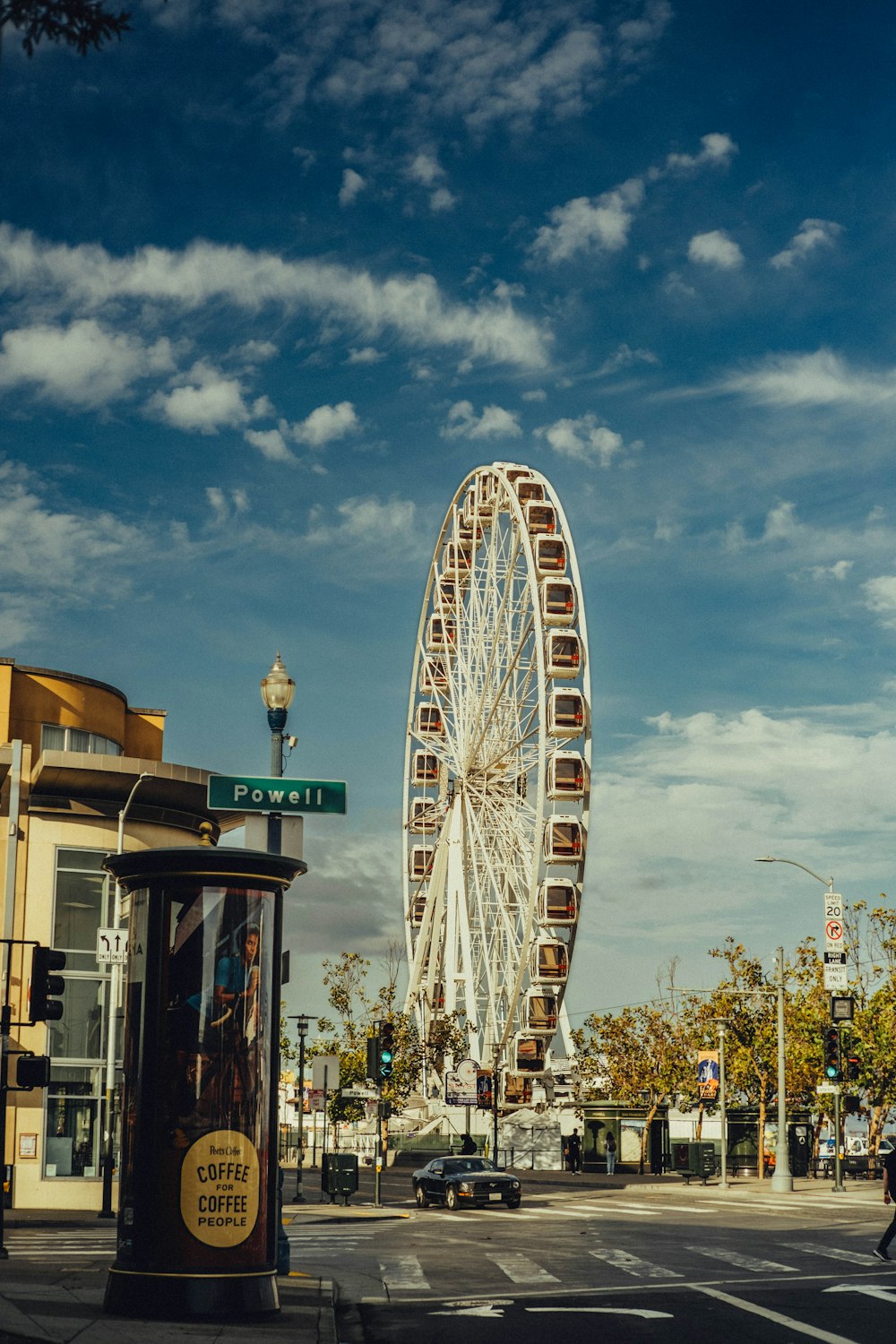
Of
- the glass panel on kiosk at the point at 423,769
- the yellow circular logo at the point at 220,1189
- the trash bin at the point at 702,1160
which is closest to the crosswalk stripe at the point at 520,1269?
the yellow circular logo at the point at 220,1189

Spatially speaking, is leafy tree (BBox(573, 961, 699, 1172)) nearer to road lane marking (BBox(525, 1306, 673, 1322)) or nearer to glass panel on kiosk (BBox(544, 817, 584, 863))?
glass panel on kiosk (BBox(544, 817, 584, 863))

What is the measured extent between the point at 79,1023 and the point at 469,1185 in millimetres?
13224

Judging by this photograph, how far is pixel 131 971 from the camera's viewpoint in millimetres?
16250

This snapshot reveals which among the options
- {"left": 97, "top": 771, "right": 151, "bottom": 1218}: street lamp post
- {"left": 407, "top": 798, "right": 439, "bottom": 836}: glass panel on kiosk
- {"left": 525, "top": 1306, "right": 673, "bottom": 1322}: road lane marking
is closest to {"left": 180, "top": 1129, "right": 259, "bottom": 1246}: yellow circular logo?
{"left": 525, "top": 1306, "right": 673, "bottom": 1322}: road lane marking

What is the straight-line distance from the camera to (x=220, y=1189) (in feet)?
51.5

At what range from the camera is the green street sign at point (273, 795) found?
1883 cm

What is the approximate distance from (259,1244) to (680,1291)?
5578 mm

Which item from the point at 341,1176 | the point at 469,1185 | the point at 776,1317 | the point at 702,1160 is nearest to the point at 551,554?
the point at 702,1160

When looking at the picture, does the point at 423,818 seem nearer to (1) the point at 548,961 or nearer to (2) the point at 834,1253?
(1) the point at 548,961

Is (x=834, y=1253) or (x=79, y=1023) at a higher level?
(x=79, y=1023)

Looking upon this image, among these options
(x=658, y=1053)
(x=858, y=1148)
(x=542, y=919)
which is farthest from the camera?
(x=858, y=1148)

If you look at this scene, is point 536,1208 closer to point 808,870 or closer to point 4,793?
point 808,870

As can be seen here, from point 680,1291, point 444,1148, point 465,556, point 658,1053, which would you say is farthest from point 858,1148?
point 680,1291

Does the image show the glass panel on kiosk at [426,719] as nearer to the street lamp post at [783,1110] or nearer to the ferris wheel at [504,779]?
the ferris wheel at [504,779]
